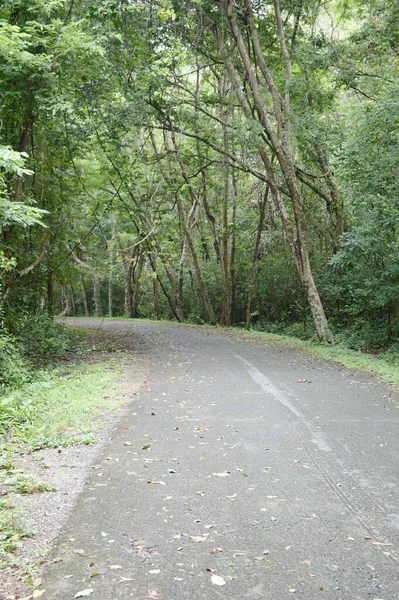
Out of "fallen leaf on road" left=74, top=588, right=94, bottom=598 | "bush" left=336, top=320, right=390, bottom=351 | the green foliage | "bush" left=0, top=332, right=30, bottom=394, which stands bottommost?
"fallen leaf on road" left=74, top=588, right=94, bottom=598

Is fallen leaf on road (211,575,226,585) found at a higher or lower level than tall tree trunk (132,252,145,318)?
lower

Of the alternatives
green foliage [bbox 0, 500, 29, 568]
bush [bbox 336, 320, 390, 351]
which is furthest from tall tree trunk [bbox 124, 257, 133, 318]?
green foliage [bbox 0, 500, 29, 568]

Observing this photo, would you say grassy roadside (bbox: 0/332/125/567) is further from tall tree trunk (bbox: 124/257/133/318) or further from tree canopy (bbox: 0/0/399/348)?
tall tree trunk (bbox: 124/257/133/318)

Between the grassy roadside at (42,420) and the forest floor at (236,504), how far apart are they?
294mm

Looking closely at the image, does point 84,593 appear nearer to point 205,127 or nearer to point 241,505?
point 241,505

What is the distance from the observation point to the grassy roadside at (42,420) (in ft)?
13.7

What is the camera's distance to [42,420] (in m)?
7.05

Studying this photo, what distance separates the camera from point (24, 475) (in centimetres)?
501

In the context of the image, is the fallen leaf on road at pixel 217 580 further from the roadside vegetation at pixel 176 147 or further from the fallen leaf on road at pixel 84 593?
the roadside vegetation at pixel 176 147

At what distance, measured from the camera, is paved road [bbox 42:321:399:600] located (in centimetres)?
329

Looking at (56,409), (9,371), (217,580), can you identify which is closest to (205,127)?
(9,371)

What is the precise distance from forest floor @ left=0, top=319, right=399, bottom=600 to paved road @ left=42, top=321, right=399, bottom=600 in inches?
0.5

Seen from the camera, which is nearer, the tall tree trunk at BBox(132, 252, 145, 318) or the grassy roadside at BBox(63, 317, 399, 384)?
the grassy roadside at BBox(63, 317, 399, 384)

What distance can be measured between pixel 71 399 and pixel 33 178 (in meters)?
8.21
